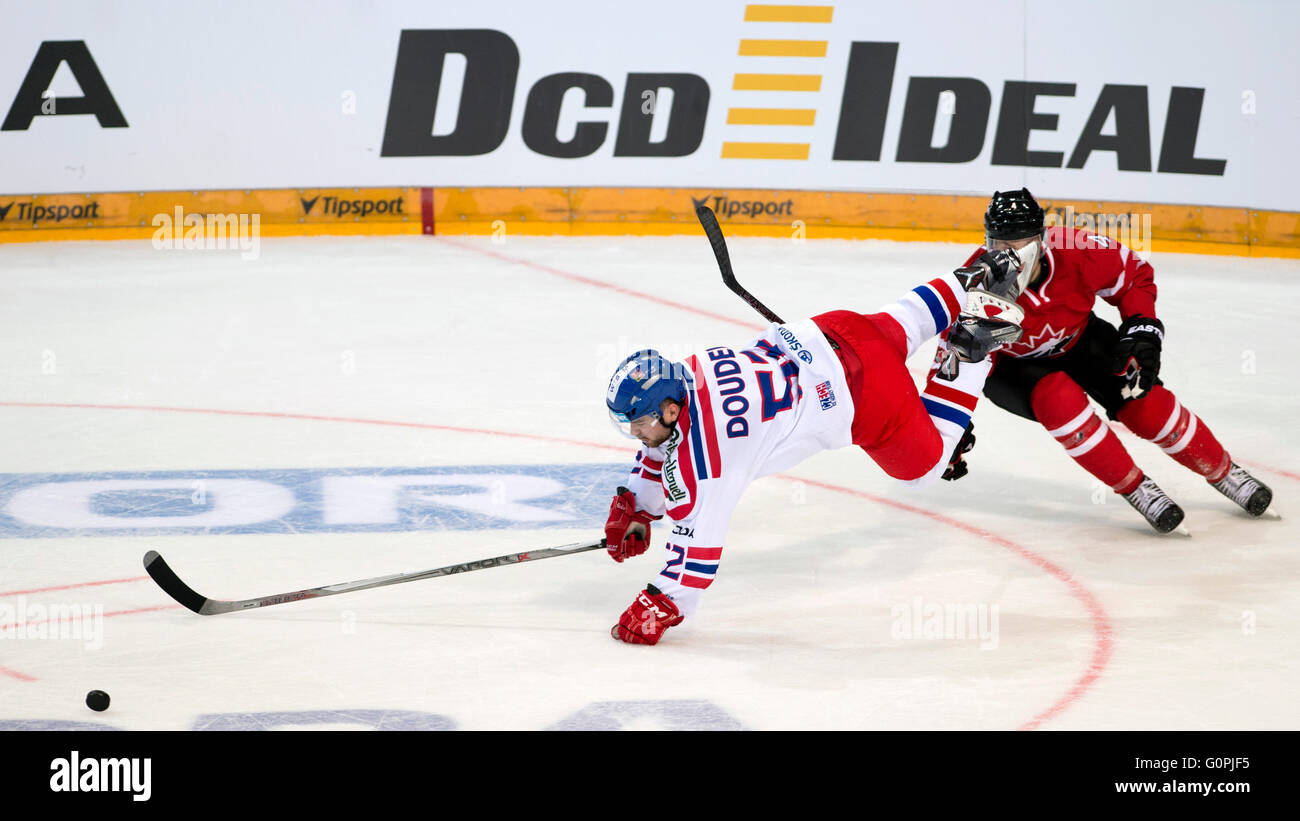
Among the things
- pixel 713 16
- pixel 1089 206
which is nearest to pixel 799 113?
pixel 713 16

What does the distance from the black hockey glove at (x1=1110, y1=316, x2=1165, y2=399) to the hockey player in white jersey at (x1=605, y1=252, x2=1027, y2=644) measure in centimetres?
38

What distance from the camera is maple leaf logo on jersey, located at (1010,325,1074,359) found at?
4.63 meters

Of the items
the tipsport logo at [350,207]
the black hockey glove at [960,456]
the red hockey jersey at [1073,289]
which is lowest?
the black hockey glove at [960,456]

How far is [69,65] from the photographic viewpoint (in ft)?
31.7

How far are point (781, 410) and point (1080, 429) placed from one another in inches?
47.6

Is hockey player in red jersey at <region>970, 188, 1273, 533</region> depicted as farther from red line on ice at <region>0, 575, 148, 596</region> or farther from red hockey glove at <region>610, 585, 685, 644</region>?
red line on ice at <region>0, 575, 148, 596</region>

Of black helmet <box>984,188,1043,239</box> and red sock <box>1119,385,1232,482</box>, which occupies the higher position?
black helmet <box>984,188,1043,239</box>

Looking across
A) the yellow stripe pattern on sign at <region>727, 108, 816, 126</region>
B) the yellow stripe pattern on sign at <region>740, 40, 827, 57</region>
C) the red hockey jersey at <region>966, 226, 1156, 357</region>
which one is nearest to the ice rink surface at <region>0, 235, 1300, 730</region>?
the red hockey jersey at <region>966, 226, 1156, 357</region>

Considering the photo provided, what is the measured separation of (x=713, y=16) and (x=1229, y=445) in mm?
5252

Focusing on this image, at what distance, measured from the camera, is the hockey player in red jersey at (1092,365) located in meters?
4.52

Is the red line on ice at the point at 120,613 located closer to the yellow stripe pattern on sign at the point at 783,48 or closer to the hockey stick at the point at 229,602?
the hockey stick at the point at 229,602

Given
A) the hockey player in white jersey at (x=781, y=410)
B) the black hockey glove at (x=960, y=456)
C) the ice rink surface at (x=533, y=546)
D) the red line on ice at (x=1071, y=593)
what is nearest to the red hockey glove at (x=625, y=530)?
the hockey player in white jersey at (x=781, y=410)
